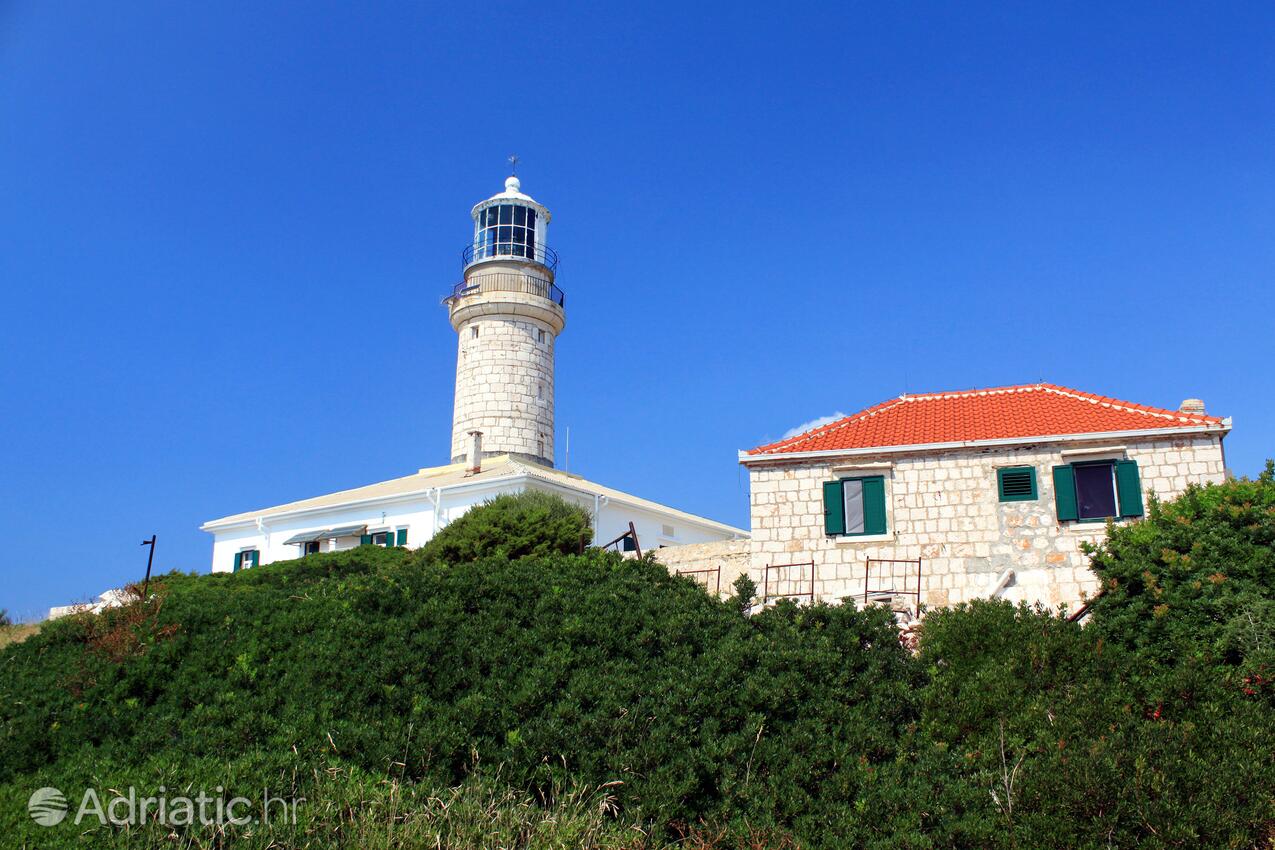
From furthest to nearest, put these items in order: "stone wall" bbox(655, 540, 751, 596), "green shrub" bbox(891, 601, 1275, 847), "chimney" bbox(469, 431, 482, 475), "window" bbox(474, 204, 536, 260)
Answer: "window" bbox(474, 204, 536, 260) → "chimney" bbox(469, 431, 482, 475) → "stone wall" bbox(655, 540, 751, 596) → "green shrub" bbox(891, 601, 1275, 847)

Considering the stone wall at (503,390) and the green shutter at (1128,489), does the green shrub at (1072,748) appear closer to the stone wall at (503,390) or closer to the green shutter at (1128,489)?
the green shutter at (1128,489)

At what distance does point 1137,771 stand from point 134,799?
8.65 meters

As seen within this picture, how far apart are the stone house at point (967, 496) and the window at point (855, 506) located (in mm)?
17

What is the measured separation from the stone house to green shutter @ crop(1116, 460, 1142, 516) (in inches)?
0.6

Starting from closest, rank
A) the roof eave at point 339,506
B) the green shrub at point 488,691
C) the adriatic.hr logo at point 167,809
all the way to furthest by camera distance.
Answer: the adriatic.hr logo at point 167,809, the green shrub at point 488,691, the roof eave at point 339,506

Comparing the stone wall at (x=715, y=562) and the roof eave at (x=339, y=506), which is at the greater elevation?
the roof eave at (x=339, y=506)

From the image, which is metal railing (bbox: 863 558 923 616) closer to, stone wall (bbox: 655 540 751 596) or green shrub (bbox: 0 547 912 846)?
stone wall (bbox: 655 540 751 596)

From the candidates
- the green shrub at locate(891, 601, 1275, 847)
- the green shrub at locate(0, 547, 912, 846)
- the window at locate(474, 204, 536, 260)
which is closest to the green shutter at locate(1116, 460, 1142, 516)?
the green shrub at locate(891, 601, 1275, 847)

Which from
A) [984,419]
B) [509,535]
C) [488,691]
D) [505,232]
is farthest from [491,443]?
[488,691]

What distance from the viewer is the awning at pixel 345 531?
2670 cm

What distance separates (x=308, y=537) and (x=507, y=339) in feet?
27.2

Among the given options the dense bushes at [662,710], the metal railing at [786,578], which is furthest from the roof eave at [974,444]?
the dense bushes at [662,710]

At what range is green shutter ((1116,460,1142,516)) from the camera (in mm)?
16359

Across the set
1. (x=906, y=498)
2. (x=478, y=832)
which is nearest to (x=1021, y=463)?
(x=906, y=498)
